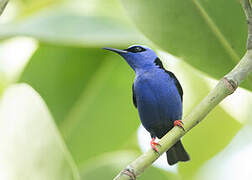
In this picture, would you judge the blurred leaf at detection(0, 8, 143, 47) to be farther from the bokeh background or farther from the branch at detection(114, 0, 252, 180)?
the branch at detection(114, 0, 252, 180)

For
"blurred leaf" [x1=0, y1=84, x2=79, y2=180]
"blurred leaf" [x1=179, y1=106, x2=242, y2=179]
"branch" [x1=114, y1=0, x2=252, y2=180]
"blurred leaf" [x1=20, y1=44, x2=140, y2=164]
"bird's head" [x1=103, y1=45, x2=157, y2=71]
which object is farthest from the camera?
"bird's head" [x1=103, y1=45, x2=157, y2=71]

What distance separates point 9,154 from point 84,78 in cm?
75

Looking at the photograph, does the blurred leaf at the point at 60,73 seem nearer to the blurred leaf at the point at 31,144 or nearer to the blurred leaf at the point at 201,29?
the blurred leaf at the point at 31,144

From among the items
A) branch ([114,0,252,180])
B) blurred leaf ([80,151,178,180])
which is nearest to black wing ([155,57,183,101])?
blurred leaf ([80,151,178,180])

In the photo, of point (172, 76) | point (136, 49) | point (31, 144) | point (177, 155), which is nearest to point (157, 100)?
point (172, 76)

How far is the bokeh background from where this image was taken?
1745mm

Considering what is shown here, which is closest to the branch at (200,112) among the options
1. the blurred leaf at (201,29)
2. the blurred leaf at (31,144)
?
the blurred leaf at (31,144)

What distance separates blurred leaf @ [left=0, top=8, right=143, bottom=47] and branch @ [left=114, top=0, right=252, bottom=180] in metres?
0.83

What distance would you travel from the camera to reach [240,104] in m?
2.78

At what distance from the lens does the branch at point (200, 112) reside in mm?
1431

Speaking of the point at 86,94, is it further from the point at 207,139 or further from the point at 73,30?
the point at 207,139

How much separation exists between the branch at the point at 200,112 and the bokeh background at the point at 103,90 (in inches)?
11.1

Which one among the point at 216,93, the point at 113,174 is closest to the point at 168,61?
the point at 113,174

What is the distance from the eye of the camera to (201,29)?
6.72 ft
